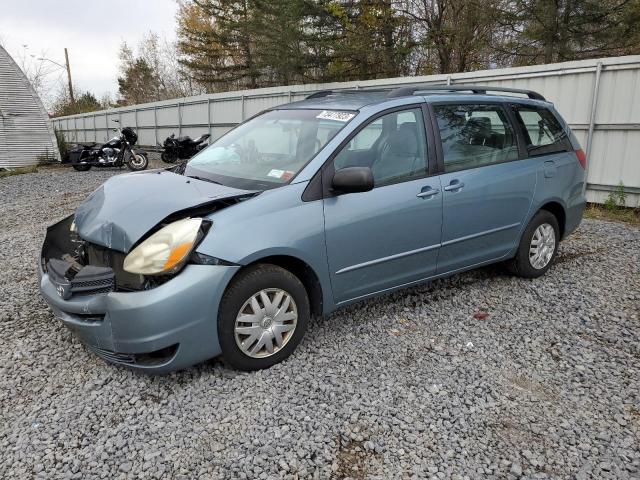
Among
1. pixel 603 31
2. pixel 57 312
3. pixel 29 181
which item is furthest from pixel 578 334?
pixel 29 181

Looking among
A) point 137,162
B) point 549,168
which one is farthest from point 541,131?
point 137,162

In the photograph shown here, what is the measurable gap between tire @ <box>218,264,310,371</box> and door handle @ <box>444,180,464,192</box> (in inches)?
55.8

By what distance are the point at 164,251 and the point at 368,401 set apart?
1418 millimetres

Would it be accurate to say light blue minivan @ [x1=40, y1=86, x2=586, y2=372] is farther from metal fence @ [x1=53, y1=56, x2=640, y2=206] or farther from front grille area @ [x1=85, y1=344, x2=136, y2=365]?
metal fence @ [x1=53, y1=56, x2=640, y2=206]

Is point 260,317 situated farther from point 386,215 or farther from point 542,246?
point 542,246

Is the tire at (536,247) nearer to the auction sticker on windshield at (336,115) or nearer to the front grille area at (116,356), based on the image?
the auction sticker on windshield at (336,115)

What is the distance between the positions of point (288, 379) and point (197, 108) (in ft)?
52.2

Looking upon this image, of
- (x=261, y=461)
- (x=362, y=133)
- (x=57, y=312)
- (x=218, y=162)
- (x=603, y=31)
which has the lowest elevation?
(x=261, y=461)

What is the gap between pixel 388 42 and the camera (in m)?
15.2

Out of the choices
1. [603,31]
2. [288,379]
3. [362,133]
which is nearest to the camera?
[288,379]

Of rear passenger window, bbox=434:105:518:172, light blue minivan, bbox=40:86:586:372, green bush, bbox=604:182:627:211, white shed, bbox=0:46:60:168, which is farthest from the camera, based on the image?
white shed, bbox=0:46:60:168

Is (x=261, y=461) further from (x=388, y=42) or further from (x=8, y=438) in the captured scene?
(x=388, y=42)

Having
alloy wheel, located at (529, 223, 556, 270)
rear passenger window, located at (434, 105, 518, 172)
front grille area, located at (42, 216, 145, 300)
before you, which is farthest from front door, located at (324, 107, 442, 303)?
alloy wheel, located at (529, 223, 556, 270)

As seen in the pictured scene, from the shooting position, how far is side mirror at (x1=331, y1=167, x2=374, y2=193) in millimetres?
3049
